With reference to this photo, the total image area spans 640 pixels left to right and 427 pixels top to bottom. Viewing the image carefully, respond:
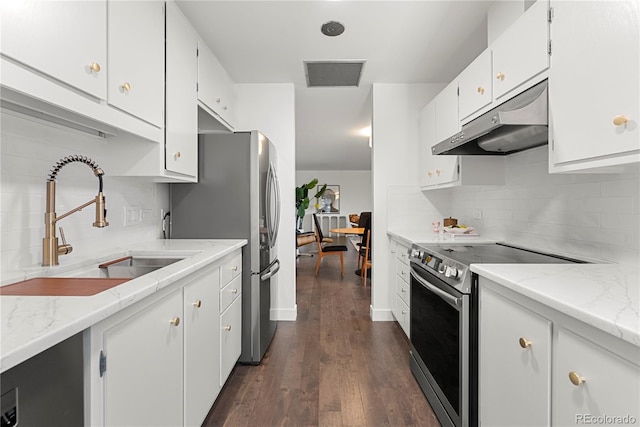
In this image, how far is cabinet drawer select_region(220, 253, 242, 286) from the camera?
1.92m

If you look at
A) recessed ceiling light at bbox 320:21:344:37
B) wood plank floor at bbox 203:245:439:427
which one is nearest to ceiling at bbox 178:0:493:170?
recessed ceiling light at bbox 320:21:344:37

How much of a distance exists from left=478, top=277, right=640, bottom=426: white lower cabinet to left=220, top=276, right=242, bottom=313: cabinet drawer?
1.39 metres

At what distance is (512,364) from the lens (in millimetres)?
1117

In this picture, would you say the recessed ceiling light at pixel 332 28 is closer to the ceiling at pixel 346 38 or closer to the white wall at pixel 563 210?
the ceiling at pixel 346 38

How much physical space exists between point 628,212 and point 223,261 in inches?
79.7

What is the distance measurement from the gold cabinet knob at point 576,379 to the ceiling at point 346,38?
212 centimetres

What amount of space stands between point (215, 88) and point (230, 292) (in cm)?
169

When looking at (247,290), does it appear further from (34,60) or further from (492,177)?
(492,177)

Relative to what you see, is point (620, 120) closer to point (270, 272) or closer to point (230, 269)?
point (230, 269)

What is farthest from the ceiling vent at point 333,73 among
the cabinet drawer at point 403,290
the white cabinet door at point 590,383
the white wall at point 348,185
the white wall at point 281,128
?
the white wall at point 348,185

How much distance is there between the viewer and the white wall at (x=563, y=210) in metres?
1.38

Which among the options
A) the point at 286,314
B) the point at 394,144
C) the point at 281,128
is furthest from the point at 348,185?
the point at 286,314

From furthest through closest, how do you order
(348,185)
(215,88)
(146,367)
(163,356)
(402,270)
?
(348,185)
(402,270)
(215,88)
(163,356)
(146,367)

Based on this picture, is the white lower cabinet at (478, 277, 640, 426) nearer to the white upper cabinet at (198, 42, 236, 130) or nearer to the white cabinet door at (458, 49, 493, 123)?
the white cabinet door at (458, 49, 493, 123)
